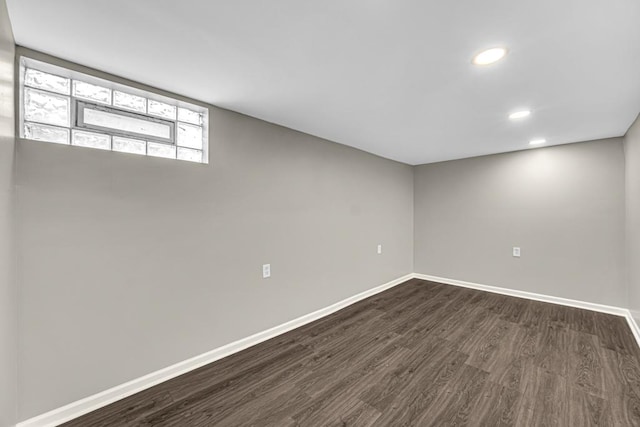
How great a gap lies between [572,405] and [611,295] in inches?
94.6

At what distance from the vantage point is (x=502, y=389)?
5.87 feet

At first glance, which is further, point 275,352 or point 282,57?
point 275,352

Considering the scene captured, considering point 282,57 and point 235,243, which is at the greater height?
point 282,57

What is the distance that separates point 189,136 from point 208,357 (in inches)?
73.1

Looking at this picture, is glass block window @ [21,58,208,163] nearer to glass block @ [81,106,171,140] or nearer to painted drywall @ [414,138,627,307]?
glass block @ [81,106,171,140]

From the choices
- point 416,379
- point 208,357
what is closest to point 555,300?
point 416,379

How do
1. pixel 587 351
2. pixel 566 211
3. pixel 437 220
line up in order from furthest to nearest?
pixel 437 220 → pixel 566 211 → pixel 587 351

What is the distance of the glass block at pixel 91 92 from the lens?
1597mm

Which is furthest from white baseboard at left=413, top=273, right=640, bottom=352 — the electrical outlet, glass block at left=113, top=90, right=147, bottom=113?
glass block at left=113, top=90, right=147, bottom=113

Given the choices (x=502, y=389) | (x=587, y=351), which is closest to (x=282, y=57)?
(x=502, y=389)

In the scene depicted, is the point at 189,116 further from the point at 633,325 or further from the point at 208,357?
the point at 633,325

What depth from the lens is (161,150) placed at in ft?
6.37

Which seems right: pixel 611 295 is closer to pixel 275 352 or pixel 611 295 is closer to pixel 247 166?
pixel 275 352

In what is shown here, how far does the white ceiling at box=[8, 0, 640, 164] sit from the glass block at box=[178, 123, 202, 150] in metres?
0.27
